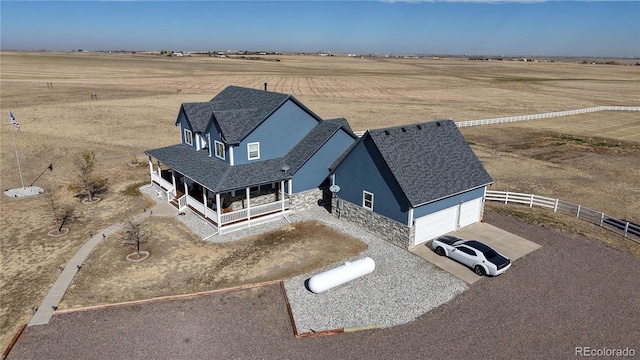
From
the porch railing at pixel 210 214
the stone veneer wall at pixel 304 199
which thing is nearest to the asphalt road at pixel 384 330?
the porch railing at pixel 210 214

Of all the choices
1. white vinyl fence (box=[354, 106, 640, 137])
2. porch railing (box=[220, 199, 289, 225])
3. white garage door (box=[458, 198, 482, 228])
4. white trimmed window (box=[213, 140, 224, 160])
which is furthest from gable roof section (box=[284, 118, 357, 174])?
white vinyl fence (box=[354, 106, 640, 137])

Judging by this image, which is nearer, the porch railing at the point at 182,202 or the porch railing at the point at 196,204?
the porch railing at the point at 196,204

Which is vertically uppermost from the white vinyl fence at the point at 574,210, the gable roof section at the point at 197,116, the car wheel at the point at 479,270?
the gable roof section at the point at 197,116

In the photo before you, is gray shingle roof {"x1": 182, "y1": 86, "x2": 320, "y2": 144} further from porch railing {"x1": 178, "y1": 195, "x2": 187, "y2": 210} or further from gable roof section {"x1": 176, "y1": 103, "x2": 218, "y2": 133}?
porch railing {"x1": 178, "y1": 195, "x2": 187, "y2": 210}

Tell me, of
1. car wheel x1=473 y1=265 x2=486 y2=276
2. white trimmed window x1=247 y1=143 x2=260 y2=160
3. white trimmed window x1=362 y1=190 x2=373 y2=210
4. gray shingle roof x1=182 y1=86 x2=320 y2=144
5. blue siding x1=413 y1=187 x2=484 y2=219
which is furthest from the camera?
white trimmed window x1=247 y1=143 x2=260 y2=160

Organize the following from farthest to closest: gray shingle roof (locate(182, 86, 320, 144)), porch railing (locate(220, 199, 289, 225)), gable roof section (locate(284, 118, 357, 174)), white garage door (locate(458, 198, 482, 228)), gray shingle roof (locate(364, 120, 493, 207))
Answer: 1. gable roof section (locate(284, 118, 357, 174))
2. gray shingle roof (locate(182, 86, 320, 144))
3. white garage door (locate(458, 198, 482, 228))
4. porch railing (locate(220, 199, 289, 225))
5. gray shingle roof (locate(364, 120, 493, 207))

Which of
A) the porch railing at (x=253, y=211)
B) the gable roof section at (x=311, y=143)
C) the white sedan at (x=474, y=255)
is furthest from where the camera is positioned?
the gable roof section at (x=311, y=143)

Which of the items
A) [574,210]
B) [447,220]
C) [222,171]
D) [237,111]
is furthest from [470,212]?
[237,111]

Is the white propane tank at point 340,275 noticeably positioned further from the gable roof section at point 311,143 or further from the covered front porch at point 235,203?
the gable roof section at point 311,143
